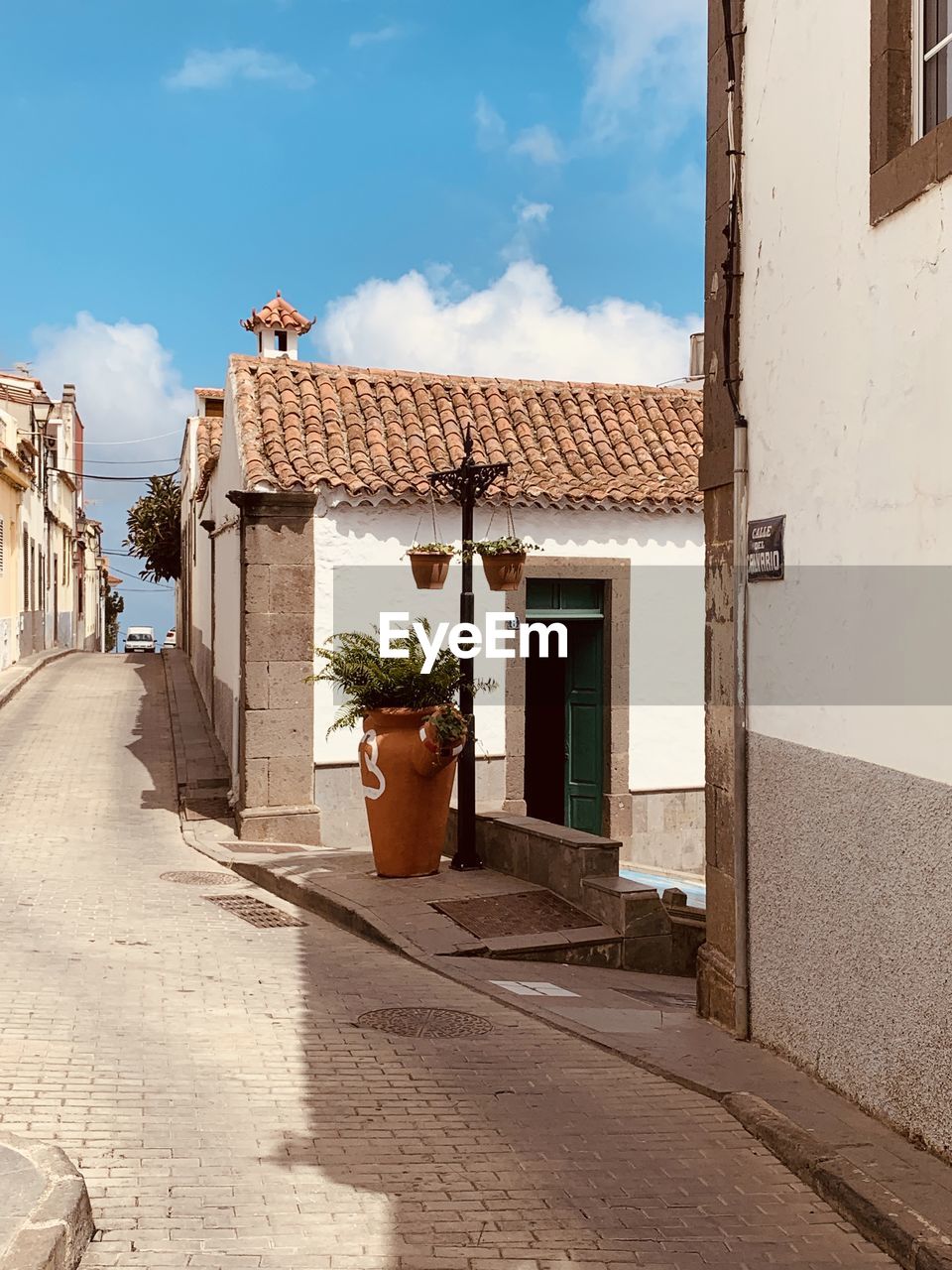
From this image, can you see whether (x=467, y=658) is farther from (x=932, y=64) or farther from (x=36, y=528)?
(x=36, y=528)

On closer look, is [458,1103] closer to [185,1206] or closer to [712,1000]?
[185,1206]

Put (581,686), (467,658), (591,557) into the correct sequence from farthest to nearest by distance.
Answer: (581,686), (591,557), (467,658)

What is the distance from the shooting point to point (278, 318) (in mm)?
21328

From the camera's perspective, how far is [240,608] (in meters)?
13.7

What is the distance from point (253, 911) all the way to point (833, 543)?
6.39m

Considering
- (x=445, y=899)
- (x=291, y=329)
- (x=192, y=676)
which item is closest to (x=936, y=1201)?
(x=445, y=899)

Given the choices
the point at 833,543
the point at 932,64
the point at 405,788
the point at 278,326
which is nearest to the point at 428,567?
the point at 405,788

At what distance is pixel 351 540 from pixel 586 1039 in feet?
25.4

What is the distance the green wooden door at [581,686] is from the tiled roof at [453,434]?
1113 millimetres

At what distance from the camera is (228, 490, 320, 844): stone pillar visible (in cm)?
1341

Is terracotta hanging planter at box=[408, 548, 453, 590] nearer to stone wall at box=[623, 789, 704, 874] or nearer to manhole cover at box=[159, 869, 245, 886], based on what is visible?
manhole cover at box=[159, 869, 245, 886]

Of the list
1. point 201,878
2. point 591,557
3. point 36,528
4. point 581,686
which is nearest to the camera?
point 201,878

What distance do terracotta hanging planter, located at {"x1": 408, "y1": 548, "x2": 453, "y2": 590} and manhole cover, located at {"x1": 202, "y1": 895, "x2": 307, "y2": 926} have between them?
9.51ft

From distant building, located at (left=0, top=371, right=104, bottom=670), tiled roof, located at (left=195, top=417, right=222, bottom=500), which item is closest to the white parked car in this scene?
distant building, located at (left=0, top=371, right=104, bottom=670)
